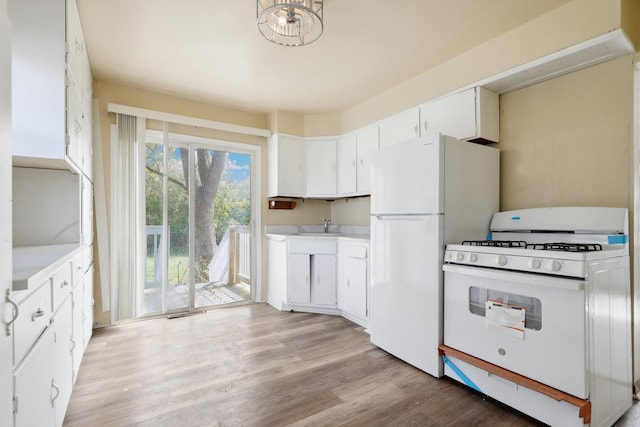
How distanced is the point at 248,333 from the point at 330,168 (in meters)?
2.16

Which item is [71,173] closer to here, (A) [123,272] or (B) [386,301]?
(A) [123,272]

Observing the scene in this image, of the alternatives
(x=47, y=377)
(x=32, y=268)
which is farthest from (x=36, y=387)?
(x=32, y=268)

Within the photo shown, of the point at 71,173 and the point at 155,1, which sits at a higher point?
the point at 155,1

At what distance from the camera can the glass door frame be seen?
3307mm

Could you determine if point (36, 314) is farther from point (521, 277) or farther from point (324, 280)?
point (324, 280)

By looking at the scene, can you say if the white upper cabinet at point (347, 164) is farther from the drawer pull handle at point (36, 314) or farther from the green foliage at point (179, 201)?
the drawer pull handle at point (36, 314)

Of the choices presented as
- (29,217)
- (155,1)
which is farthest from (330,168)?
(29,217)

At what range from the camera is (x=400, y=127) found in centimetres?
314

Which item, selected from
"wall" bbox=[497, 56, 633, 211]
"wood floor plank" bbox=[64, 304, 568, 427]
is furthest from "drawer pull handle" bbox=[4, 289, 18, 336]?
"wall" bbox=[497, 56, 633, 211]

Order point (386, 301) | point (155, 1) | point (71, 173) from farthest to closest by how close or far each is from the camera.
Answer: point (386, 301)
point (71, 173)
point (155, 1)

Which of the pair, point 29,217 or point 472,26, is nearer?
point 29,217

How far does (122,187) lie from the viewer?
126 inches

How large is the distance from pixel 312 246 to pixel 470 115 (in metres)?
2.08

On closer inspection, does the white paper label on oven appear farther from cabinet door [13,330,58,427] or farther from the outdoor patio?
the outdoor patio
